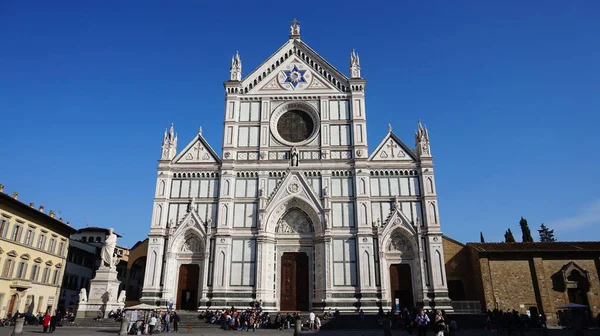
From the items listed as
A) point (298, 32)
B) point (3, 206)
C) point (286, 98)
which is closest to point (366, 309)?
point (286, 98)

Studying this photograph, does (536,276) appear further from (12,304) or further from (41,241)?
(41,241)

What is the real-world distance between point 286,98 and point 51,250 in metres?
24.1

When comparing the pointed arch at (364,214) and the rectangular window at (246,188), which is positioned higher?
the rectangular window at (246,188)

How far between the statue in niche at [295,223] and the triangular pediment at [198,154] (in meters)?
6.82

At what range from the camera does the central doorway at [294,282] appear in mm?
29266

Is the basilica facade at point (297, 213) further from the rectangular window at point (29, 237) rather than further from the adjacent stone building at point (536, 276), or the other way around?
the rectangular window at point (29, 237)

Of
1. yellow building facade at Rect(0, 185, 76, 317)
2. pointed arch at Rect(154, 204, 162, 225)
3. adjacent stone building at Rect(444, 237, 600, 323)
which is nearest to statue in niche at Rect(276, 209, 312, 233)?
pointed arch at Rect(154, 204, 162, 225)

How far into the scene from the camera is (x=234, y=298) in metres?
28.5

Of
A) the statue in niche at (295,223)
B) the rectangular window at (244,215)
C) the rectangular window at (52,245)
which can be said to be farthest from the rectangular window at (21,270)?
the statue in niche at (295,223)

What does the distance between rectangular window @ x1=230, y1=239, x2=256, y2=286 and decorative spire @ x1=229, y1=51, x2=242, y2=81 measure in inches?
534

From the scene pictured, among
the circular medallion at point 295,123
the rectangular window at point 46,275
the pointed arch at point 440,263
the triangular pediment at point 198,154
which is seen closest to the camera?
the pointed arch at point 440,263

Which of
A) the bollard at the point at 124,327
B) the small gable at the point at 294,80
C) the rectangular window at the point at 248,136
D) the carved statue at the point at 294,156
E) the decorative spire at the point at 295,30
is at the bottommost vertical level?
the bollard at the point at 124,327

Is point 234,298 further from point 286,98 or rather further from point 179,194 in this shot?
point 286,98

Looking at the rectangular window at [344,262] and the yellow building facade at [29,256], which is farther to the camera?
the yellow building facade at [29,256]
